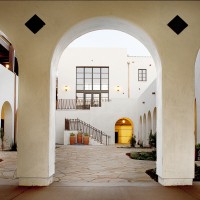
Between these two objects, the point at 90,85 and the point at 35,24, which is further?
the point at 90,85

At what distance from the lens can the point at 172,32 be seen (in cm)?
593

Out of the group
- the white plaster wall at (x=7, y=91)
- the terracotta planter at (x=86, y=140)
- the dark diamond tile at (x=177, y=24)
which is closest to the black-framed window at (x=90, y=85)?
the terracotta planter at (x=86, y=140)

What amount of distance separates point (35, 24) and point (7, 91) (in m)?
10.4

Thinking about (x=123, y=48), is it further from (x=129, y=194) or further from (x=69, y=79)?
(x=129, y=194)

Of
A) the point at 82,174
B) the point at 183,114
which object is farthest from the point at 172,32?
the point at 82,174

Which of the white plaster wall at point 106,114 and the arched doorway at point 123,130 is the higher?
the white plaster wall at point 106,114

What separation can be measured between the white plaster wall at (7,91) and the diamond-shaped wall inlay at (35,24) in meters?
9.43

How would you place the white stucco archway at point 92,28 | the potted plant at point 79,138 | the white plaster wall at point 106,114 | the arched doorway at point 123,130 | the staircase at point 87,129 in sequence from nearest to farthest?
the white stucco archway at point 92,28 → the potted plant at point 79,138 → the staircase at point 87,129 → the white plaster wall at point 106,114 → the arched doorway at point 123,130

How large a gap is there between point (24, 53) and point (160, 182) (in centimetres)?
380

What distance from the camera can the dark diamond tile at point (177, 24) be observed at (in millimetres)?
5910

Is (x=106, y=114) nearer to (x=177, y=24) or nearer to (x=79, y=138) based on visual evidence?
(x=79, y=138)

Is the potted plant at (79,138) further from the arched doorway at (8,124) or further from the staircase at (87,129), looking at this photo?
the arched doorway at (8,124)

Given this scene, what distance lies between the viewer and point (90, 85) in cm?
2772

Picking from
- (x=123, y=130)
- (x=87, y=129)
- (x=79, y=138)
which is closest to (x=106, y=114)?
(x=87, y=129)
